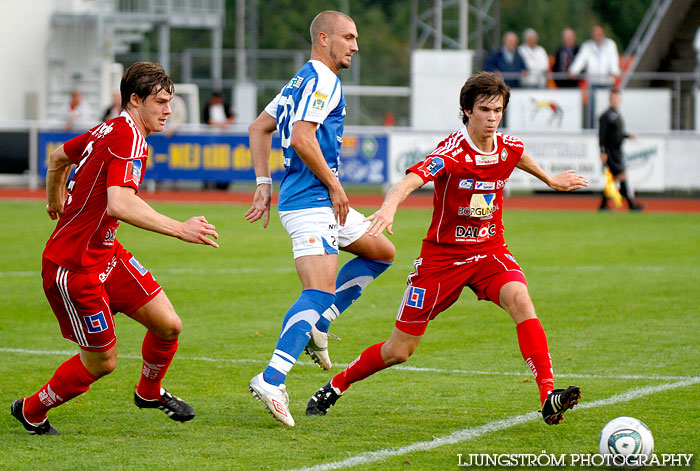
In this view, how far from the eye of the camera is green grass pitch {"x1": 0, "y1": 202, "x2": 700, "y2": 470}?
5.55 meters

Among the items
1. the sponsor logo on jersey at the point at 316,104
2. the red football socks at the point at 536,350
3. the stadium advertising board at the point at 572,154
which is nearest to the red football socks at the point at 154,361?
the sponsor logo on jersey at the point at 316,104

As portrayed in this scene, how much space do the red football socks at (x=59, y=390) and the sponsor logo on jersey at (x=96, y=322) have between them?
262 mm

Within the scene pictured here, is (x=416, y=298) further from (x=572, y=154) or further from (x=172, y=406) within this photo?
(x=572, y=154)

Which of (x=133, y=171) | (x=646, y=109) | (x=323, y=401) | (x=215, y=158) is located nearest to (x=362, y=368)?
(x=323, y=401)

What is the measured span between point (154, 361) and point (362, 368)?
1.15m

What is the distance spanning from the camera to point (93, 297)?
5.70 meters

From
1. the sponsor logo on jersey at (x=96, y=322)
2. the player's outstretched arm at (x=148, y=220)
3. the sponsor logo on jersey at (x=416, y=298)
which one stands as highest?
the player's outstretched arm at (x=148, y=220)

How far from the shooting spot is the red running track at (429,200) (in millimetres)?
21359

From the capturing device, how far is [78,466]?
5281 mm

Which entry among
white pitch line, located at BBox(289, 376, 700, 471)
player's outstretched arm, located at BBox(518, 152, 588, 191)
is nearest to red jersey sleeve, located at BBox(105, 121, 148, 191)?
white pitch line, located at BBox(289, 376, 700, 471)

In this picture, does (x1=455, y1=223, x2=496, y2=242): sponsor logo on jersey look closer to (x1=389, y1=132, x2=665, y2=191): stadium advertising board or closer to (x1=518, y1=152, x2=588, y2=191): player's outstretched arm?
(x1=518, y1=152, x2=588, y2=191): player's outstretched arm

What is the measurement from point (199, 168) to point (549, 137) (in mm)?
7133

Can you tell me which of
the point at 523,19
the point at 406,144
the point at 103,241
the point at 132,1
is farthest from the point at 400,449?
the point at 523,19

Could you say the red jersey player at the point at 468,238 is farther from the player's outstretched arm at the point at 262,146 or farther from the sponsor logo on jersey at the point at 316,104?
the player's outstretched arm at the point at 262,146
